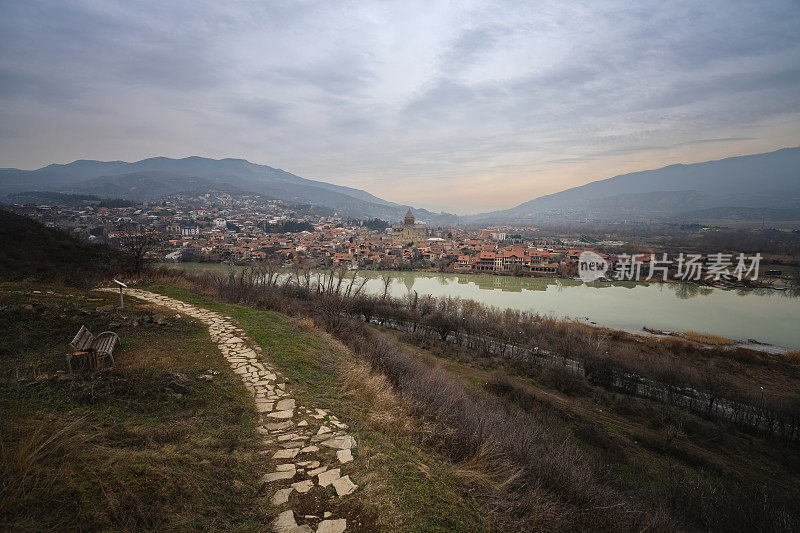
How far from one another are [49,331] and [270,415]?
388 cm

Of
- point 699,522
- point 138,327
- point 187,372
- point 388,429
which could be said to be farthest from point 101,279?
point 699,522

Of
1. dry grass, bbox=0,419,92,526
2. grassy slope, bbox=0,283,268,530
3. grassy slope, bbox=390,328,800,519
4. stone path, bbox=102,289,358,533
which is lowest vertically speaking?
grassy slope, bbox=390,328,800,519

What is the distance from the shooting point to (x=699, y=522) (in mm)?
5273

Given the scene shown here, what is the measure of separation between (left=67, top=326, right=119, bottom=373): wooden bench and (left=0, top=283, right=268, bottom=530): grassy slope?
21 centimetres

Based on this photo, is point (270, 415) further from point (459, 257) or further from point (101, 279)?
point (459, 257)

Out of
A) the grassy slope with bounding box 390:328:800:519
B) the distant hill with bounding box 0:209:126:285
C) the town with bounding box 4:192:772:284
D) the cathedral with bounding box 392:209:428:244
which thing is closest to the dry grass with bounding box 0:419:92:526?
the grassy slope with bounding box 390:328:800:519

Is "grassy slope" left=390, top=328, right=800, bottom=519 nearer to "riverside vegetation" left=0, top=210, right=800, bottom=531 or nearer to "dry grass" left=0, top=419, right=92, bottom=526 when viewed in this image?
"riverside vegetation" left=0, top=210, right=800, bottom=531

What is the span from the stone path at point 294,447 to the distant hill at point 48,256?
7.37 metres

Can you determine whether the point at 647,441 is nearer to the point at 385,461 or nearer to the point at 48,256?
the point at 385,461

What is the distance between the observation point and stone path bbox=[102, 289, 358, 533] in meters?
2.18

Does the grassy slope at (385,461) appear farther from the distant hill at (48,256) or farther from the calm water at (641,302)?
the calm water at (641,302)

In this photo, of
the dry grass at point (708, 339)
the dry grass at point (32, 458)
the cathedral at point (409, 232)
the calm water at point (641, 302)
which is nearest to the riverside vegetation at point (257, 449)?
the dry grass at point (32, 458)

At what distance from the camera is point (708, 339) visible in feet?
63.2

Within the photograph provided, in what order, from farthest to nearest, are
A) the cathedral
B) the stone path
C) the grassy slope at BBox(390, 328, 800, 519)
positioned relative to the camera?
the cathedral, the grassy slope at BBox(390, 328, 800, 519), the stone path
